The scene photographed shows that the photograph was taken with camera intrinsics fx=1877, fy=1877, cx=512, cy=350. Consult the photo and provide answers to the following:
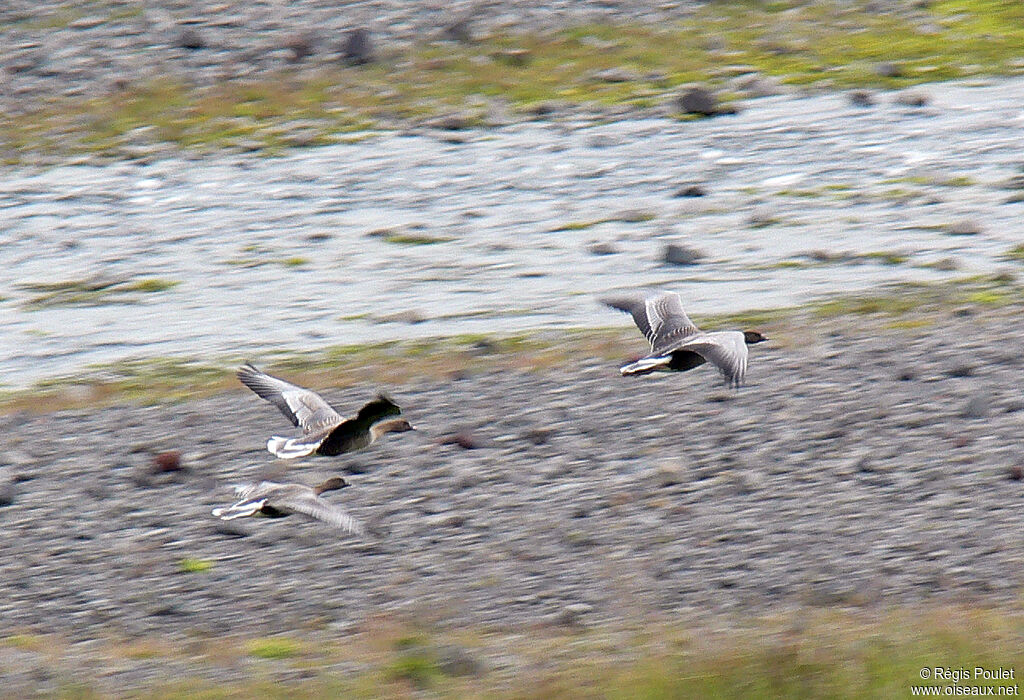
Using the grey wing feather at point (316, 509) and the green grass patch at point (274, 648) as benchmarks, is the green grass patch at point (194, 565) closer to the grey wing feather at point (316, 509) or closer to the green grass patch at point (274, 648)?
the grey wing feather at point (316, 509)

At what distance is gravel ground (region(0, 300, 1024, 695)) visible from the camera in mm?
6859

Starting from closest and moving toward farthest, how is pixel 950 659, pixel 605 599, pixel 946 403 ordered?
pixel 950 659 < pixel 605 599 < pixel 946 403

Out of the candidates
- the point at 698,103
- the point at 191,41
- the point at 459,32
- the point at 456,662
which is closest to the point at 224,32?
the point at 191,41

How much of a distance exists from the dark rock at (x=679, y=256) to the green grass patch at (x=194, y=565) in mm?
4760

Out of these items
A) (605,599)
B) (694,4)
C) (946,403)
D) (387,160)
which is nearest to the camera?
(605,599)

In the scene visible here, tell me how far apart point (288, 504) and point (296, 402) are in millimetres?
1020

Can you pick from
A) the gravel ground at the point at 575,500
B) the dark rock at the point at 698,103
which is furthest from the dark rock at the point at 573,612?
the dark rock at the point at 698,103

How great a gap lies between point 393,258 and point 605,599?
223 inches

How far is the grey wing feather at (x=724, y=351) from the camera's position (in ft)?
23.9

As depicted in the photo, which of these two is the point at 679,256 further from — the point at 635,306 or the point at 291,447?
the point at 291,447

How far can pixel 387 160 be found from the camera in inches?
560

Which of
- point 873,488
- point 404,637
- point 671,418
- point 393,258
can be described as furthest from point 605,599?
point 393,258

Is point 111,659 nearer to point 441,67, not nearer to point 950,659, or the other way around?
point 950,659

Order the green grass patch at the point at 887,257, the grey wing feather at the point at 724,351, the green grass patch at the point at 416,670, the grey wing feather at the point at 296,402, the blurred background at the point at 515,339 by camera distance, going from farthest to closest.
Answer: the green grass patch at the point at 887,257, the grey wing feather at the point at 296,402, the grey wing feather at the point at 724,351, the blurred background at the point at 515,339, the green grass patch at the point at 416,670
